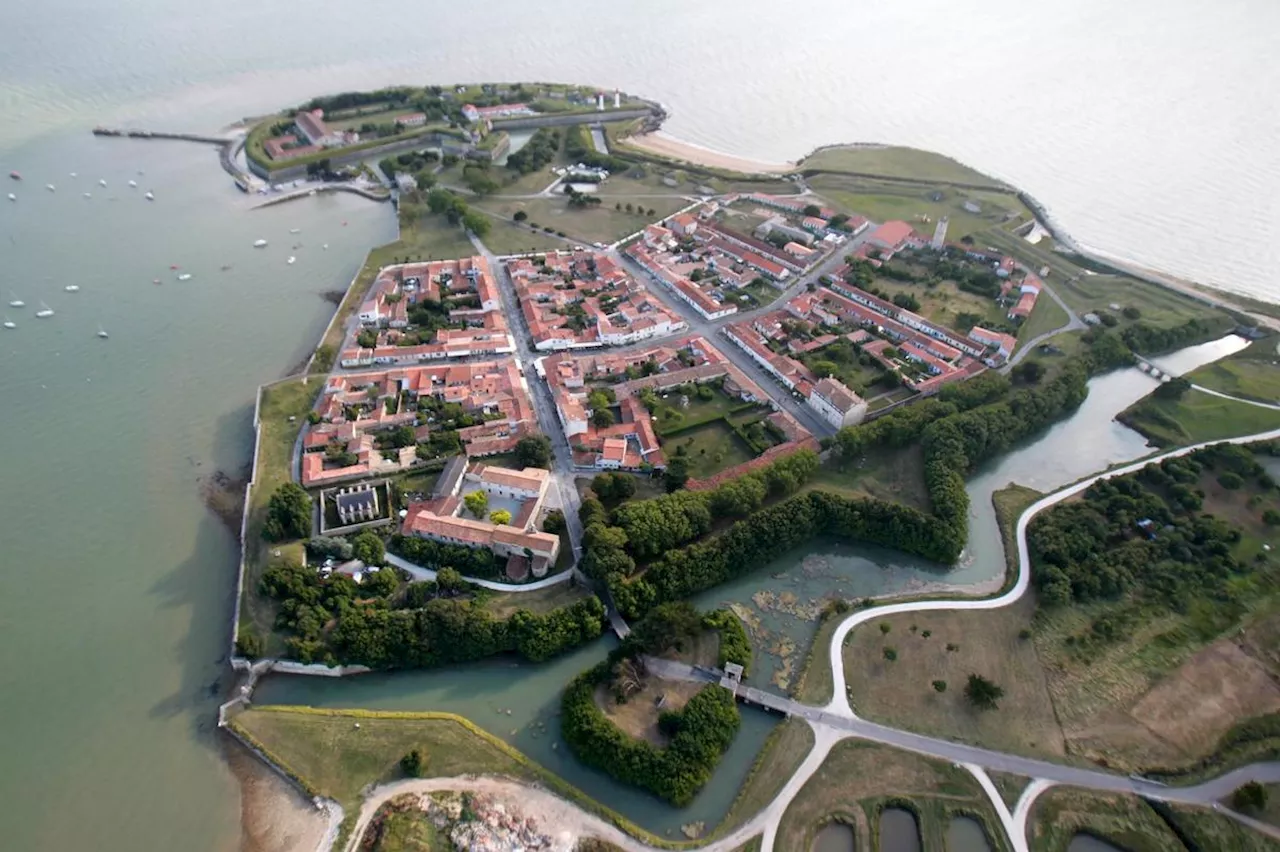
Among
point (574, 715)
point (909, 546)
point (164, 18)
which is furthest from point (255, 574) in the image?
point (164, 18)

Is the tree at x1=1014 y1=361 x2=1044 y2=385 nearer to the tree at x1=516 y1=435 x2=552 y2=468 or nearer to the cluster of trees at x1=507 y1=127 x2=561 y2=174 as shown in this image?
the tree at x1=516 y1=435 x2=552 y2=468

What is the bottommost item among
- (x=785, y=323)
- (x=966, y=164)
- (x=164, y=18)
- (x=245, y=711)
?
(x=245, y=711)

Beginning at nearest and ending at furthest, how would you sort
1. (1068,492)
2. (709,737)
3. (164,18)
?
(709,737)
(1068,492)
(164,18)

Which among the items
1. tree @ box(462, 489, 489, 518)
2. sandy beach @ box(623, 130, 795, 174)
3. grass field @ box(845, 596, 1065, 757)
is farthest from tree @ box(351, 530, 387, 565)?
sandy beach @ box(623, 130, 795, 174)

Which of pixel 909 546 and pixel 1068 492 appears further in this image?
pixel 1068 492

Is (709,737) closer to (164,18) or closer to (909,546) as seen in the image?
(909,546)

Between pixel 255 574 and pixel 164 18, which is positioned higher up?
pixel 164 18

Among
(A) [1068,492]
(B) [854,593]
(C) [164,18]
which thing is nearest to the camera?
(B) [854,593]

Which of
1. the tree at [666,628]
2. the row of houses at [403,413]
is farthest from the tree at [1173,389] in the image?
the row of houses at [403,413]
